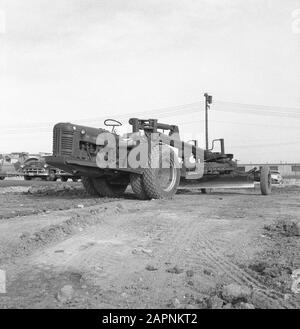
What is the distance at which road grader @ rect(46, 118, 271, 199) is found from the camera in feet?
36.2

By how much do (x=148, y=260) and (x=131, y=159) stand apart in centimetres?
651

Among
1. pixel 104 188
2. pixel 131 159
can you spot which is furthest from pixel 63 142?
pixel 104 188

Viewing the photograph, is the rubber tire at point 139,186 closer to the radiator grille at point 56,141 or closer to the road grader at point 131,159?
the road grader at point 131,159

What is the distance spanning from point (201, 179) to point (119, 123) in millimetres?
4279

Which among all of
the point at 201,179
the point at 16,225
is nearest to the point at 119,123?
the point at 201,179

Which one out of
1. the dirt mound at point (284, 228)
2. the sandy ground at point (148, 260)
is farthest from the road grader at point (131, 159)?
the dirt mound at point (284, 228)

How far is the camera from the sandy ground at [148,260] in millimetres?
3951

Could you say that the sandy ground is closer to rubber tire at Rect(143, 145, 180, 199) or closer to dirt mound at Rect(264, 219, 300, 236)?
dirt mound at Rect(264, 219, 300, 236)

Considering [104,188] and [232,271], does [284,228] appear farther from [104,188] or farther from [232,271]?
[104,188]

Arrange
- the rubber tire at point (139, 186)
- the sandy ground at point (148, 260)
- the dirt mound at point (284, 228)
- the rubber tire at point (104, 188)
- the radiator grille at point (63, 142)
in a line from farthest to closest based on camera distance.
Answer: the rubber tire at point (104, 188), the rubber tire at point (139, 186), the radiator grille at point (63, 142), the dirt mound at point (284, 228), the sandy ground at point (148, 260)

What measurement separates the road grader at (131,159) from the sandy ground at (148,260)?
9.62ft

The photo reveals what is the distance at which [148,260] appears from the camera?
5.12m

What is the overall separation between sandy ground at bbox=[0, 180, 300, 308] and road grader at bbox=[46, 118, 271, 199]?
2932 millimetres
